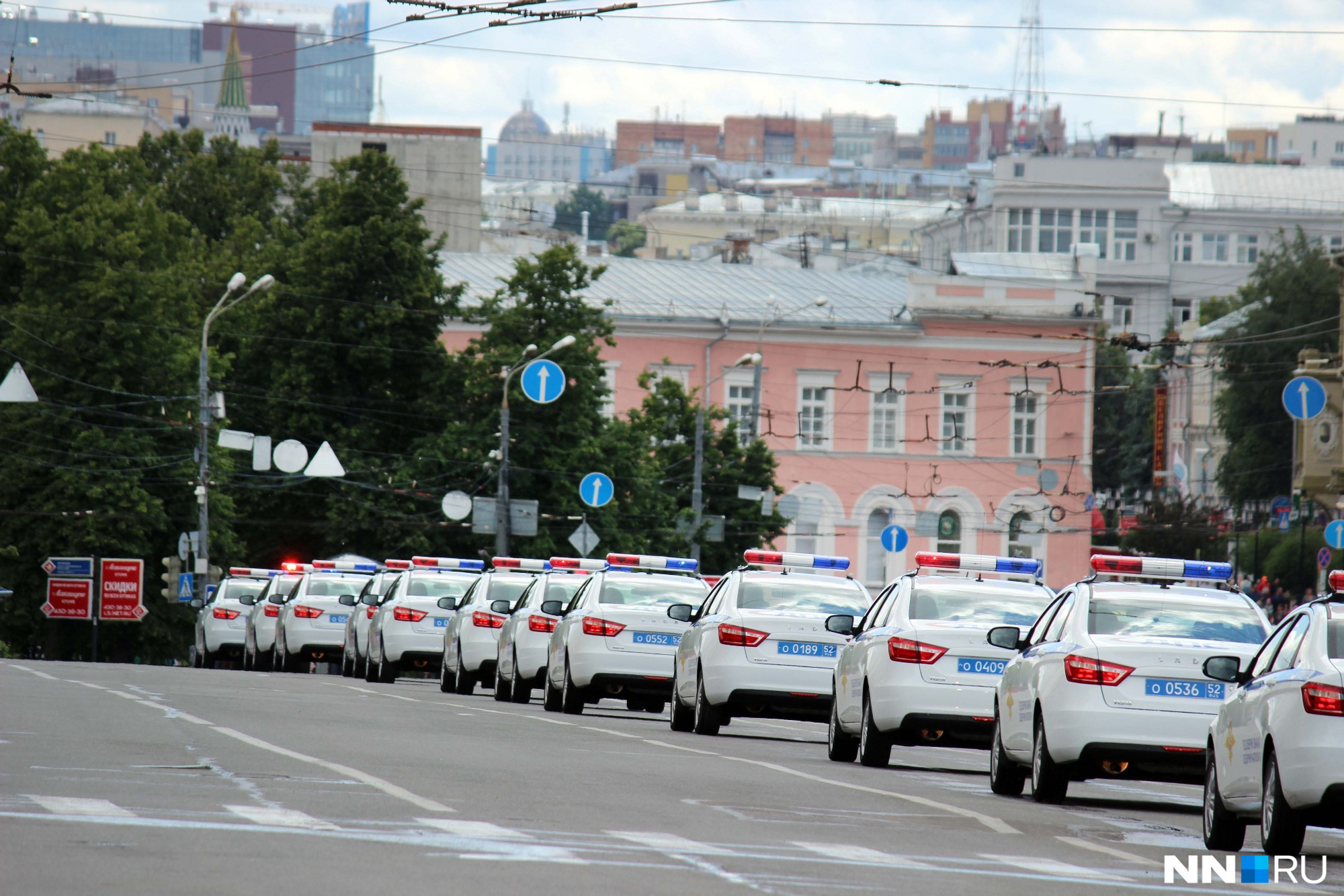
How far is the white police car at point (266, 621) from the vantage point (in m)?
40.2

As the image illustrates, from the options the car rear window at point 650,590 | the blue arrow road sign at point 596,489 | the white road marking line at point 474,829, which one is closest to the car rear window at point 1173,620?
the white road marking line at point 474,829

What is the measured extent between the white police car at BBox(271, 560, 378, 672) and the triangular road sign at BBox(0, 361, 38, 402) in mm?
11674

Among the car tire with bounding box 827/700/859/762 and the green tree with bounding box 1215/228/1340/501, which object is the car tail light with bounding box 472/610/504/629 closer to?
the car tire with bounding box 827/700/859/762

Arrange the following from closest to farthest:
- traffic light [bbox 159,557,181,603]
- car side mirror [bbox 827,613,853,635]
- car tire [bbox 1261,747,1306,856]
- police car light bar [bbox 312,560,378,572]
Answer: car tire [bbox 1261,747,1306,856], car side mirror [bbox 827,613,853,635], police car light bar [bbox 312,560,378,572], traffic light [bbox 159,557,181,603]

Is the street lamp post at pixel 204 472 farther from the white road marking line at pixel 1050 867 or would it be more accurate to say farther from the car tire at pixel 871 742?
the white road marking line at pixel 1050 867

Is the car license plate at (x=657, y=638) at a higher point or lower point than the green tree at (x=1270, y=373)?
lower

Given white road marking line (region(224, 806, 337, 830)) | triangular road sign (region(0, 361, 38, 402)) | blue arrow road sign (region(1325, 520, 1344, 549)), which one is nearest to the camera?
white road marking line (region(224, 806, 337, 830))

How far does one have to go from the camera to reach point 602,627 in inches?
944

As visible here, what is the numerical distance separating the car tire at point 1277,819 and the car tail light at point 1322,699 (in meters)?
0.37

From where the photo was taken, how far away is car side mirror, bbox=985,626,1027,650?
15.7 metres

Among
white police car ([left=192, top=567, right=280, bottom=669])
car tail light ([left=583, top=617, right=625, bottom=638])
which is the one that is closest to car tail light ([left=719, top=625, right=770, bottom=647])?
car tail light ([left=583, top=617, right=625, bottom=638])

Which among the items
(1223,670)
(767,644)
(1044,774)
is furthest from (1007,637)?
(767,644)

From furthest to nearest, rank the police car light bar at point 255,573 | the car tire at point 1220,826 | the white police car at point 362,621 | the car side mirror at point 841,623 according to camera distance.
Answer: the police car light bar at point 255,573
the white police car at point 362,621
the car side mirror at point 841,623
the car tire at point 1220,826

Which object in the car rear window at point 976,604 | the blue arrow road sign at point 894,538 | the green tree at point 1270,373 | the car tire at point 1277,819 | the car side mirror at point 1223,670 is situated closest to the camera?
the car tire at point 1277,819
